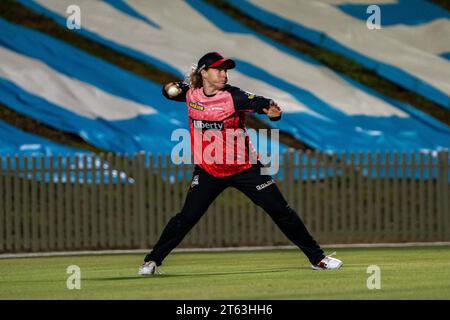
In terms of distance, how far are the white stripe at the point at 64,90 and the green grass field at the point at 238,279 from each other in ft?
20.9

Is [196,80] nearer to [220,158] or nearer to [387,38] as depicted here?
[220,158]

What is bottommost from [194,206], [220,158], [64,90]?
[194,206]

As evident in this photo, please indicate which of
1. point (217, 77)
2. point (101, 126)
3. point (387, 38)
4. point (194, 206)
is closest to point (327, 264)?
point (194, 206)

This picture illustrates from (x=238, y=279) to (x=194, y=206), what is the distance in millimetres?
752

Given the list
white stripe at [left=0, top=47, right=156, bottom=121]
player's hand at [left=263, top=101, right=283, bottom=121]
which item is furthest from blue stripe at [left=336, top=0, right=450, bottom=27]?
player's hand at [left=263, top=101, right=283, bottom=121]

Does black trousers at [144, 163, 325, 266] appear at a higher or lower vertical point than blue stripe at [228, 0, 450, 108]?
lower

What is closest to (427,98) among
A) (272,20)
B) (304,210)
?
(272,20)

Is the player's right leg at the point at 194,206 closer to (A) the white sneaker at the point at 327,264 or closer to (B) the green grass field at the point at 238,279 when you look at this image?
(B) the green grass field at the point at 238,279

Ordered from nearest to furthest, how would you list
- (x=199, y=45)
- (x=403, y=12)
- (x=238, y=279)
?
(x=238, y=279)
(x=199, y=45)
(x=403, y=12)

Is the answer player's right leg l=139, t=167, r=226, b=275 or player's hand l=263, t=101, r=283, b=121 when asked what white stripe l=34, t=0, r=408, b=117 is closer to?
player's right leg l=139, t=167, r=226, b=275

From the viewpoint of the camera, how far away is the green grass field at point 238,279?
9440 mm

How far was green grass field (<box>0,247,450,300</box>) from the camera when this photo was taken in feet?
31.0

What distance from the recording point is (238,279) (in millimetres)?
10914

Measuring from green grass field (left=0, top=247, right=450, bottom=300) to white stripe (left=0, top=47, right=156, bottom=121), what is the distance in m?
6.37
